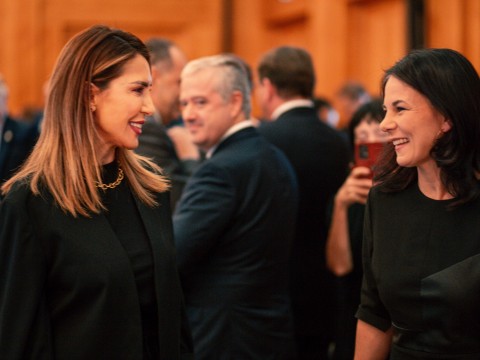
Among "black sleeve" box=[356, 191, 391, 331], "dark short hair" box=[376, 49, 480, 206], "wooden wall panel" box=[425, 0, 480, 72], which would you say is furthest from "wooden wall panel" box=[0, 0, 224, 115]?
"dark short hair" box=[376, 49, 480, 206]

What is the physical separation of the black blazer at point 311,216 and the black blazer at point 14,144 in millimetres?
1747

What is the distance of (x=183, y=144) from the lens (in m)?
4.60

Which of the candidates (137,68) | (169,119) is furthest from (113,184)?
(169,119)

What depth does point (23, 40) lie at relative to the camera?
380 inches

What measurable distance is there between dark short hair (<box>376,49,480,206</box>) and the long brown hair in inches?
31.6

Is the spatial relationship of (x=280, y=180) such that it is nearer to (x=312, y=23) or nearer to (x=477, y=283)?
(x=477, y=283)

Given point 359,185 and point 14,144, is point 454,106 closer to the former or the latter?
point 359,185

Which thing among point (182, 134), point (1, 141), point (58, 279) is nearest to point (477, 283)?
point (58, 279)

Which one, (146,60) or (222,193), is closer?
(146,60)

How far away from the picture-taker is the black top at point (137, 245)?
2.52 m

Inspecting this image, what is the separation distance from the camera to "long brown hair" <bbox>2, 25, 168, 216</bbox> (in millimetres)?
2424

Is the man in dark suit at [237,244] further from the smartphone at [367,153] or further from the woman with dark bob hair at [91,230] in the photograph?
the woman with dark bob hair at [91,230]

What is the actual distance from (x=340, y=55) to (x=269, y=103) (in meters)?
3.76

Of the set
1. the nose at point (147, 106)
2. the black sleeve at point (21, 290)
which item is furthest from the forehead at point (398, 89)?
the black sleeve at point (21, 290)
